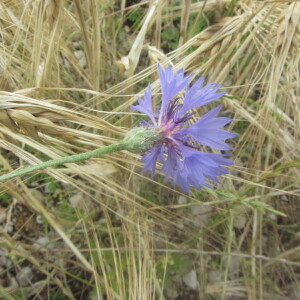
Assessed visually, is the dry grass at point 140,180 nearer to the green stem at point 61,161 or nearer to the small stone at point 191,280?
the small stone at point 191,280

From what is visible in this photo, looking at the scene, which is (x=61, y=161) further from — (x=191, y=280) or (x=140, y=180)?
(x=191, y=280)

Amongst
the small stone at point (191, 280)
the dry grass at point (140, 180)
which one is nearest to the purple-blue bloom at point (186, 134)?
the dry grass at point (140, 180)

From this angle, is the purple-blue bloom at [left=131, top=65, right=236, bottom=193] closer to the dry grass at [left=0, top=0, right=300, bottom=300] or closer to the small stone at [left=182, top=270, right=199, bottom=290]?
the dry grass at [left=0, top=0, right=300, bottom=300]

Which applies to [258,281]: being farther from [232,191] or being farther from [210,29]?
[210,29]

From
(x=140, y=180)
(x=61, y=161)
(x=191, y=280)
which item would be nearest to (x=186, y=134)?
(x=61, y=161)

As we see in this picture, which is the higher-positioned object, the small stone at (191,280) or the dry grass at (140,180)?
the dry grass at (140,180)

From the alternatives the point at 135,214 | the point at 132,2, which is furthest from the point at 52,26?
the point at 132,2
